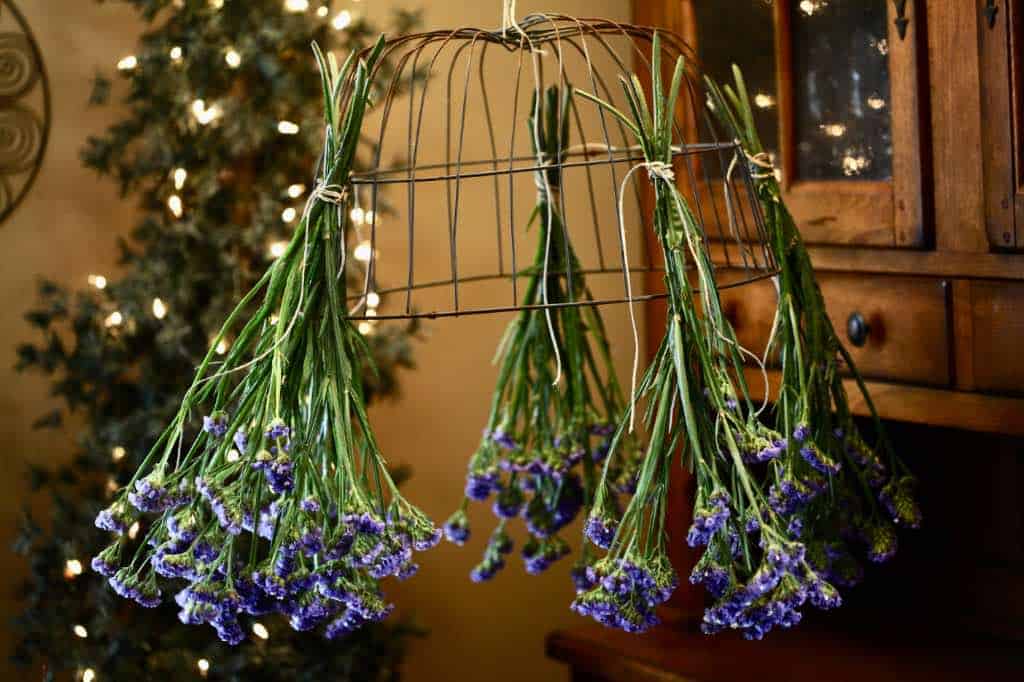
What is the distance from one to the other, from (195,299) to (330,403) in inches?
39.3

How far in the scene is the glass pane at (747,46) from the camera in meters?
1.64

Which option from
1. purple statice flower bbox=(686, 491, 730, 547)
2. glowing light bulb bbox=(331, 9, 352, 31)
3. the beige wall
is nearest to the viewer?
purple statice flower bbox=(686, 491, 730, 547)

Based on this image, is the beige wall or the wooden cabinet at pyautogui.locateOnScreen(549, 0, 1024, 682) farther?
the beige wall

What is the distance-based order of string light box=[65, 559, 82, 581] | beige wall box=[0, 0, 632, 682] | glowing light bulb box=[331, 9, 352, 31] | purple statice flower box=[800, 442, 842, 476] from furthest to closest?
1. beige wall box=[0, 0, 632, 682]
2. glowing light bulb box=[331, 9, 352, 31]
3. string light box=[65, 559, 82, 581]
4. purple statice flower box=[800, 442, 842, 476]

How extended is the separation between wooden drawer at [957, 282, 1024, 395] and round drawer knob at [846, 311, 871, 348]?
0.15 m

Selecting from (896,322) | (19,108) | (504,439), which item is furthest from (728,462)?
(19,108)

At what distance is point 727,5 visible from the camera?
1.71 m

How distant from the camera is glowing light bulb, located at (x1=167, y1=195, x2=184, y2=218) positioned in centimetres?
188

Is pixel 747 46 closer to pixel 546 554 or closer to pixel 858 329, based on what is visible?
pixel 858 329

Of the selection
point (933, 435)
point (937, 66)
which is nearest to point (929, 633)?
point (933, 435)

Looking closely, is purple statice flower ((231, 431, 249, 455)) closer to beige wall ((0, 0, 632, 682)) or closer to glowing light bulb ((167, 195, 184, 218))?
glowing light bulb ((167, 195, 184, 218))

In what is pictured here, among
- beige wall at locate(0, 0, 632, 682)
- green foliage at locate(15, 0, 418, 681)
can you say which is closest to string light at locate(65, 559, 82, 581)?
green foliage at locate(15, 0, 418, 681)

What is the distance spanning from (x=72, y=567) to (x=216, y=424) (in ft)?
3.28

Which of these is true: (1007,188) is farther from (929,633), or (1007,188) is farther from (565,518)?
(929,633)
